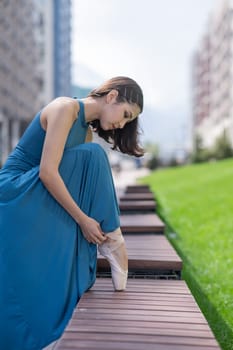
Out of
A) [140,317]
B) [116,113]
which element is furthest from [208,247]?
[140,317]

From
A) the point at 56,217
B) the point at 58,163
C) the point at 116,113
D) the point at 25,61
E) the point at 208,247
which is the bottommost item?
the point at 25,61

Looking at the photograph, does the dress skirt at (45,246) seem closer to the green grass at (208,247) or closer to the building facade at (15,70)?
the green grass at (208,247)

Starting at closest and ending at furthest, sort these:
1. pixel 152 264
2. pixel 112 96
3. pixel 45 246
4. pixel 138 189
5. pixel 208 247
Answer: pixel 45 246 → pixel 112 96 → pixel 152 264 → pixel 208 247 → pixel 138 189

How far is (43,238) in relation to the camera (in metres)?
2.49

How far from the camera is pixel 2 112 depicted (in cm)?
3797

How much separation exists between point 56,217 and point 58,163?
273mm

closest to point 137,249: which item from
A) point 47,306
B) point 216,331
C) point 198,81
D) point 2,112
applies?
point 216,331

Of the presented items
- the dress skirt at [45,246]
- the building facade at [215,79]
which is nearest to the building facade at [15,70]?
the building facade at [215,79]

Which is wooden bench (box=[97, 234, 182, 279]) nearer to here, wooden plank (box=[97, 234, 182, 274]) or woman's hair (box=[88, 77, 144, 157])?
wooden plank (box=[97, 234, 182, 274])

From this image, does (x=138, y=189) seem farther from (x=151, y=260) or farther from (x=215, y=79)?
(x=215, y=79)

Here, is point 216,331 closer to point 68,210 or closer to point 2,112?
point 68,210

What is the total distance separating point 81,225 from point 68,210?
0.10 meters

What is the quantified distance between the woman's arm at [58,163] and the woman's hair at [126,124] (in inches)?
10.6

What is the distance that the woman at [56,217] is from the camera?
242 centimetres
